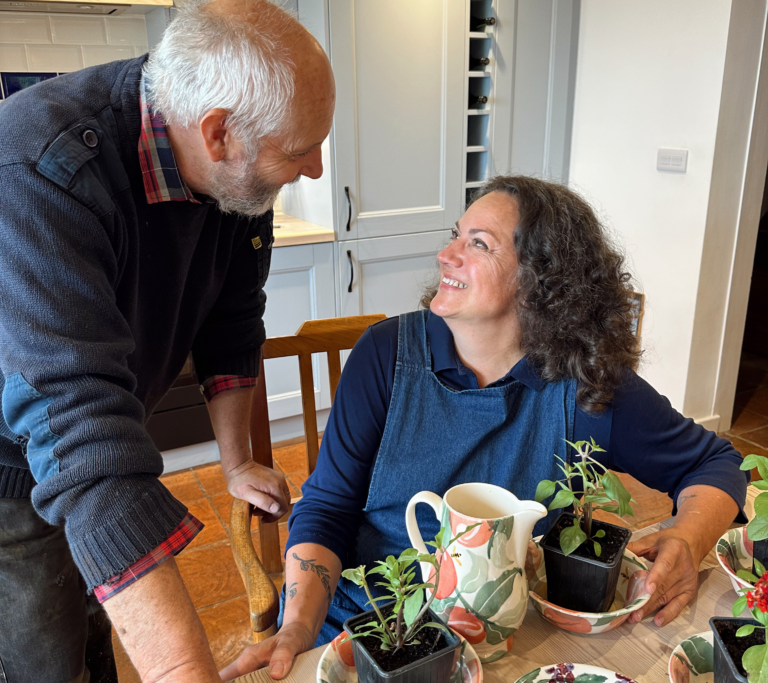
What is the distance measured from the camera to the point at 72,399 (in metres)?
0.74

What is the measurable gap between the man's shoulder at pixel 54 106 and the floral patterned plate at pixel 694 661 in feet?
3.20

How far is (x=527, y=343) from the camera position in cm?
121

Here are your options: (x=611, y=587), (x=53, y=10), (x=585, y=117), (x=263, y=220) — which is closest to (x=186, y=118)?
(x=263, y=220)

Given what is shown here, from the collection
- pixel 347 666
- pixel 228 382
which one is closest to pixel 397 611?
pixel 347 666

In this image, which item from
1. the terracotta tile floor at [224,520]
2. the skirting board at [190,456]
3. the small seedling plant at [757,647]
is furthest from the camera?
the skirting board at [190,456]

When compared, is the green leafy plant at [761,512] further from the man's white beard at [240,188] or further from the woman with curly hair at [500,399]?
the man's white beard at [240,188]

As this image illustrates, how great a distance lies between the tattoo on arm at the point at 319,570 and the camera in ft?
3.39

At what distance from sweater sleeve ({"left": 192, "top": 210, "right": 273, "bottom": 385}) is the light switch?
2.18m

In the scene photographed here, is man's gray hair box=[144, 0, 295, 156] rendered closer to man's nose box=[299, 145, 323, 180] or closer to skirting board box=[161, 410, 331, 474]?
man's nose box=[299, 145, 323, 180]

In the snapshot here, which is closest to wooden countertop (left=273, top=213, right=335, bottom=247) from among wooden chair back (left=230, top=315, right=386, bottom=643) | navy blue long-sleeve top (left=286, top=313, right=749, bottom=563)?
wooden chair back (left=230, top=315, right=386, bottom=643)

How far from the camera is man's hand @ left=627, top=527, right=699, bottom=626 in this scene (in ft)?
2.89

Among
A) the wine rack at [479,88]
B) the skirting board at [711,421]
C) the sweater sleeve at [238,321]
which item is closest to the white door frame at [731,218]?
the skirting board at [711,421]

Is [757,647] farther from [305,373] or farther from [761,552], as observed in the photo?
[305,373]

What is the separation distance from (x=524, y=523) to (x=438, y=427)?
0.41 m
